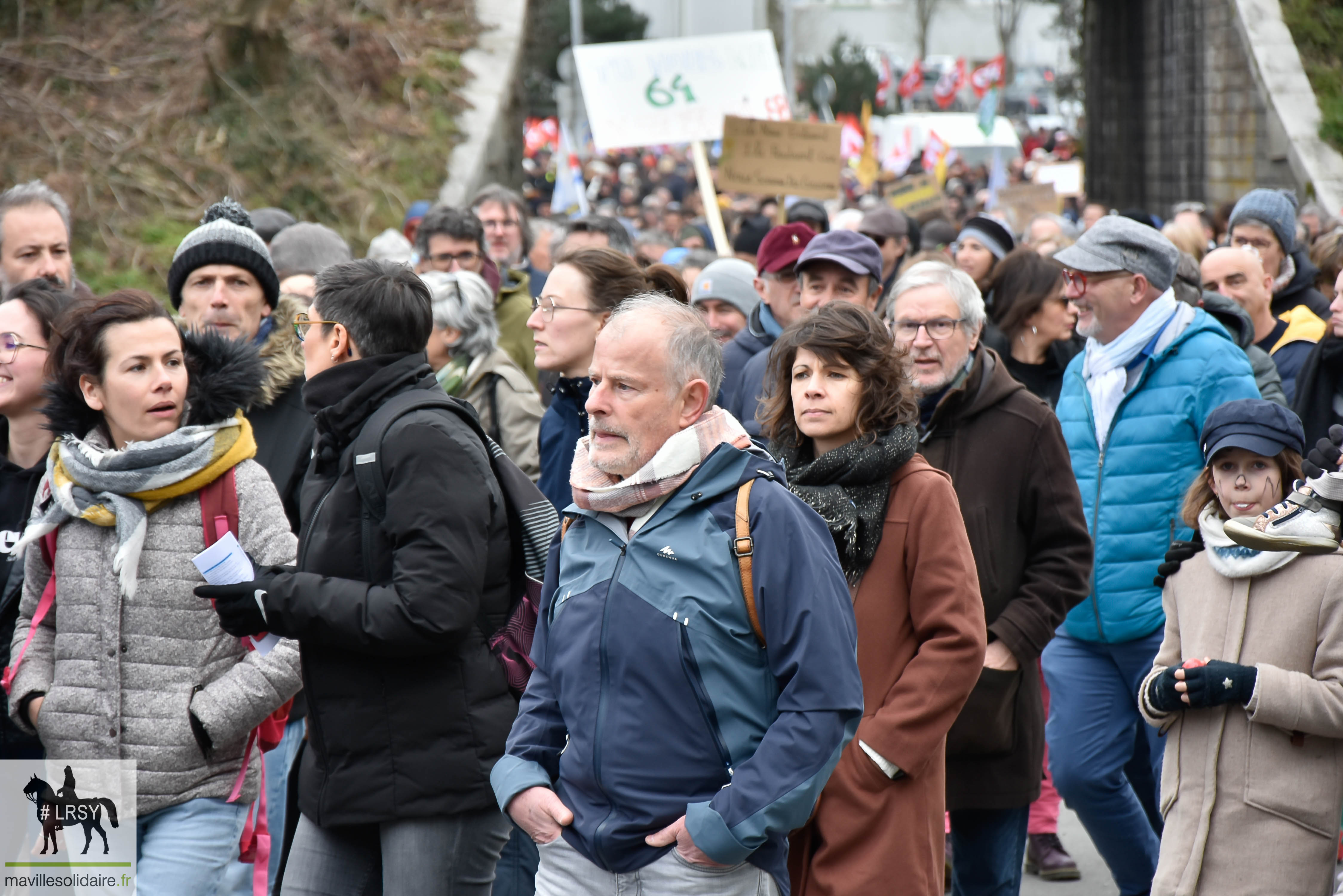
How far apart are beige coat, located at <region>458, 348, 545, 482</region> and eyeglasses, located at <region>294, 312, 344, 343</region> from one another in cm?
176

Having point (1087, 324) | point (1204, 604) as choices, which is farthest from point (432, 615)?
point (1087, 324)

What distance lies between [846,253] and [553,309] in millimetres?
1384

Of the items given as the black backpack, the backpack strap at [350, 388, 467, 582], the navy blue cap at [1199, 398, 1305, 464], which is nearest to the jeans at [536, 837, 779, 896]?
the black backpack

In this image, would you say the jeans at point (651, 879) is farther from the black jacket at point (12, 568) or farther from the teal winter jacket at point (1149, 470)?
the teal winter jacket at point (1149, 470)

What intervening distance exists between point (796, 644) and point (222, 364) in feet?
6.80

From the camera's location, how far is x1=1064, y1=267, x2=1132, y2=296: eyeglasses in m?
4.94

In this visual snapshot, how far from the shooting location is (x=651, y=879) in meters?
2.73

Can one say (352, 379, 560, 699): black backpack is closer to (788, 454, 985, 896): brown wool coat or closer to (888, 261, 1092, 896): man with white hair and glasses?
(788, 454, 985, 896): brown wool coat

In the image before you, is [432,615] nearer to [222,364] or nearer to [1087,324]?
[222,364]

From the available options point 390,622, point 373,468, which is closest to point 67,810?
point 390,622

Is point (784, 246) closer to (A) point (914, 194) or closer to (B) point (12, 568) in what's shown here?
(B) point (12, 568)

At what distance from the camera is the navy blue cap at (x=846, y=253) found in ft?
17.7

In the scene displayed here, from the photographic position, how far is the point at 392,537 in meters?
3.32

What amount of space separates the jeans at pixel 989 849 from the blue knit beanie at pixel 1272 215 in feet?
15.1
